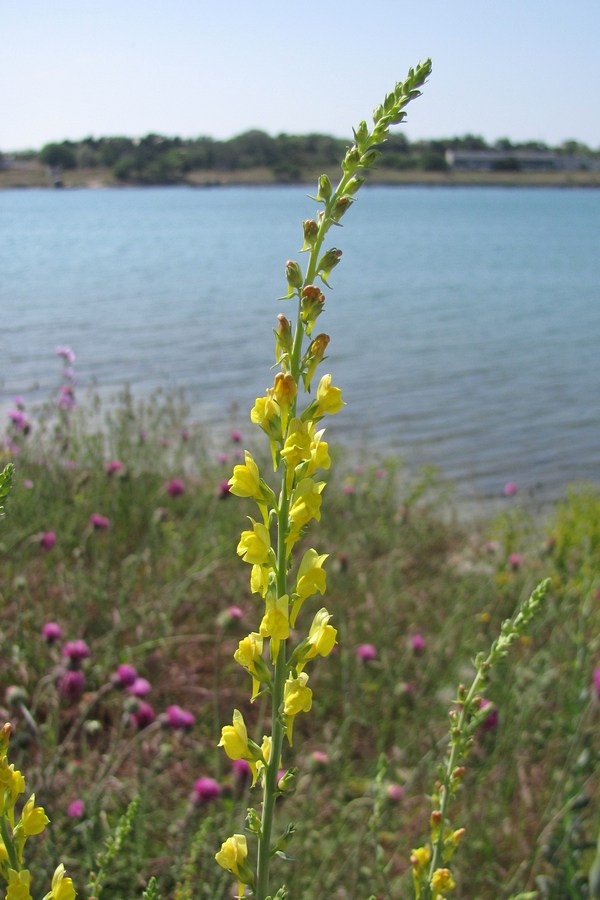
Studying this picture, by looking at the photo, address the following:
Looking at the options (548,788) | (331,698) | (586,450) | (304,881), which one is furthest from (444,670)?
(586,450)

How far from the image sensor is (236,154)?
63562 millimetres

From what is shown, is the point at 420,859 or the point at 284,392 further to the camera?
the point at 420,859

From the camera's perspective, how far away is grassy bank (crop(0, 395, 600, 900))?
264cm

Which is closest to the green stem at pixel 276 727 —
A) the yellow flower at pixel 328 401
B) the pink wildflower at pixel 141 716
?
the yellow flower at pixel 328 401

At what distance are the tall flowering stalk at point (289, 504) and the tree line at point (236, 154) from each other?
92 mm

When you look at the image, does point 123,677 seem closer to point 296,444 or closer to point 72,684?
point 72,684

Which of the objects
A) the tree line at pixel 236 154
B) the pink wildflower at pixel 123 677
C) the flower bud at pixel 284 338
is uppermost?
the tree line at pixel 236 154

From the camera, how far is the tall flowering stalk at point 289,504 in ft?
3.75

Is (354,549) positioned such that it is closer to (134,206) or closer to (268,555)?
(268,555)

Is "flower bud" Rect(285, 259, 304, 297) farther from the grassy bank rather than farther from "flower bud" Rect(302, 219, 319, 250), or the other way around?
the grassy bank

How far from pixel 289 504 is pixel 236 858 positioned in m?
0.51

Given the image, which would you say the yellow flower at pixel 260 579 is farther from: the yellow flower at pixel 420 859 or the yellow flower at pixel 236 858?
the yellow flower at pixel 420 859

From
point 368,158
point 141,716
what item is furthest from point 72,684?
point 368,158

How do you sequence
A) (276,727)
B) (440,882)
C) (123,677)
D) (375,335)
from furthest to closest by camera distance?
(375,335), (123,677), (440,882), (276,727)
